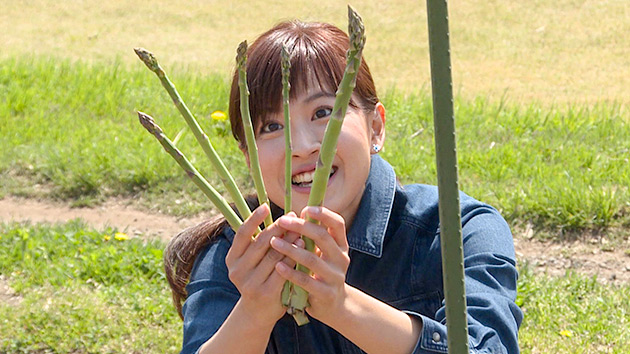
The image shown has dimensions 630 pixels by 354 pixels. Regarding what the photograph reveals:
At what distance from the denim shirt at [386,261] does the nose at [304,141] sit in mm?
302

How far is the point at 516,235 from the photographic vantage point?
12.1 feet

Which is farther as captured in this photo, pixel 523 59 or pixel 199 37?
pixel 199 37

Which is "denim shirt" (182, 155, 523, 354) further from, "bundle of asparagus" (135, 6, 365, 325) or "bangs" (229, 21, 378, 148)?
"bundle of asparagus" (135, 6, 365, 325)

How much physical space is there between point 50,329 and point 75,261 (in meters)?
0.49

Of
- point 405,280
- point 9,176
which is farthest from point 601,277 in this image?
point 9,176

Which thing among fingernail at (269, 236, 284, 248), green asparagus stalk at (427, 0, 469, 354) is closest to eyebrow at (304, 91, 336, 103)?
fingernail at (269, 236, 284, 248)

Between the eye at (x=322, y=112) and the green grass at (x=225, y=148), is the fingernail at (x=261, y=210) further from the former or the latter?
the green grass at (x=225, y=148)

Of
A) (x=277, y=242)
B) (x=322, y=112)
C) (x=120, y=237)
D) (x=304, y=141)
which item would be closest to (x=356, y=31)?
(x=277, y=242)

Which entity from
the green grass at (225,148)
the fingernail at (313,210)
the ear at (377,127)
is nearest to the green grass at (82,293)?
the green grass at (225,148)

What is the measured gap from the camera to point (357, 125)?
6.23ft

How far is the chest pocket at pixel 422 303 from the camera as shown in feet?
6.65

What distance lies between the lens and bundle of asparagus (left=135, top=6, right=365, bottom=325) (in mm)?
996

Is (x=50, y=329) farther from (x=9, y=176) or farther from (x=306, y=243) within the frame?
(x=306, y=243)

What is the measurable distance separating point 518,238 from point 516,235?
0.06ft
